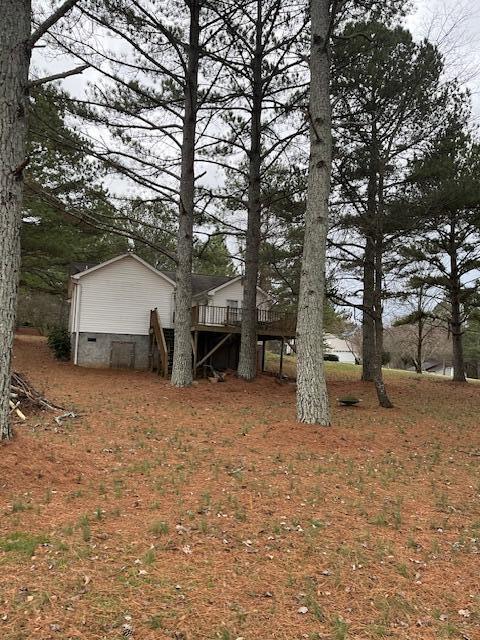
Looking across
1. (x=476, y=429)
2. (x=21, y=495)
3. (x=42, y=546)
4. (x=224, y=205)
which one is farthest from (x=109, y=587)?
(x=224, y=205)

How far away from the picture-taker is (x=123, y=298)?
1923cm

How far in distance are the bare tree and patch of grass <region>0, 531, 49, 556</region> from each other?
164 cm

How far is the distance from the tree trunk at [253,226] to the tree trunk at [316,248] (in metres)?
5.83

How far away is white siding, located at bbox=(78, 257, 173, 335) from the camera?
1866 centimetres

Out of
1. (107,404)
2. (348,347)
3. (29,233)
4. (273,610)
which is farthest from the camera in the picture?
(348,347)

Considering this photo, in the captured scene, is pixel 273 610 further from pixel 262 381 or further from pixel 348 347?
pixel 348 347

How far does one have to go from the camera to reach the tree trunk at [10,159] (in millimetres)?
4828

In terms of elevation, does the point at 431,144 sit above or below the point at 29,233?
above

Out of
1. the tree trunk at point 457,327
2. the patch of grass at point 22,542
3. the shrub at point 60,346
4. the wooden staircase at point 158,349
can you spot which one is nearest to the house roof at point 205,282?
the wooden staircase at point 158,349

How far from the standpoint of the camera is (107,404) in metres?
10.0

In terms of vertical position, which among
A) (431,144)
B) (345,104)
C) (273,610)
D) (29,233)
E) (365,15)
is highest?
(365,15)

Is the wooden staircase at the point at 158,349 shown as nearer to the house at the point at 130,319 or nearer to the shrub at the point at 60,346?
the house at the point at 130,319

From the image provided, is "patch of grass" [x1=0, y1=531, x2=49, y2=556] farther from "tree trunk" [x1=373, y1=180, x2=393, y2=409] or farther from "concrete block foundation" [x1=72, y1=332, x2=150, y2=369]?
"concrete block foundation" [x1=72, y1=332, x2=150, y2=369]

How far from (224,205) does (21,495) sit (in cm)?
1339
